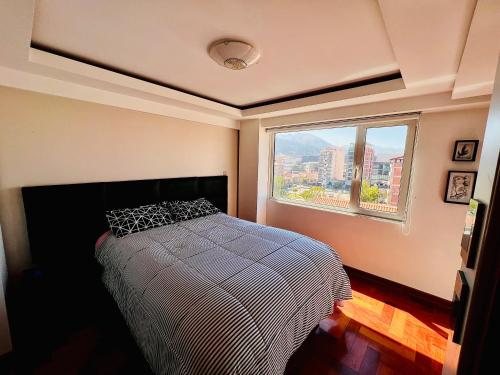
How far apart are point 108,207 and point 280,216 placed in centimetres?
235

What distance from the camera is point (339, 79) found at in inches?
78.4

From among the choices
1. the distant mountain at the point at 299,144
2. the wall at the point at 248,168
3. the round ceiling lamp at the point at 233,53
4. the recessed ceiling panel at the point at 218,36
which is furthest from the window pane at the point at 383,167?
the round ceiling lamp at the point at 233,53

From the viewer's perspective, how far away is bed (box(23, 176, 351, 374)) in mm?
1014

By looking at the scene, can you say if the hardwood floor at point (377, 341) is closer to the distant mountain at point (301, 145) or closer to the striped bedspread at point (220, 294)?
the striped bedspread at point (220, 294)

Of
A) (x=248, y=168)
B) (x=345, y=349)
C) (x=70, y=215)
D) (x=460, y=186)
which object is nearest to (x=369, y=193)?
(x=460, y=186)

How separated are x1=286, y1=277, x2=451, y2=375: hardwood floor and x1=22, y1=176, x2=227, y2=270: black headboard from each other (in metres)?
2.19

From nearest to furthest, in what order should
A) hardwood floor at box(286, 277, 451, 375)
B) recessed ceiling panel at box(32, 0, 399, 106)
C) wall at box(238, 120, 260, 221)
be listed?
recessed ceiling panel at box(32, 0, 399, 106) → hardwood floor at box(286, 277, 451, 375) → wall at box(238, 120, 260, 221)

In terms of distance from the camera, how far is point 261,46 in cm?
146

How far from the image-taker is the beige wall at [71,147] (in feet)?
5.82

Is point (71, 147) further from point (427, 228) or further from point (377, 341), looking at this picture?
point (427, 228)

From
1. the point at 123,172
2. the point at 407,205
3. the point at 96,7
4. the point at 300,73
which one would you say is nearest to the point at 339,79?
the point at 300,73

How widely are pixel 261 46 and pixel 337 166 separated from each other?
6.29ft

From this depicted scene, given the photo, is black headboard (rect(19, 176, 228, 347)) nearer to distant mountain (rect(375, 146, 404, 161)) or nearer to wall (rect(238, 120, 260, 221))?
wall (rect(238, 120, 260, 221))

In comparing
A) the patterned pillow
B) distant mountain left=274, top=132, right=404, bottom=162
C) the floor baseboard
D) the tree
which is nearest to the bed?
the patterned pillow
